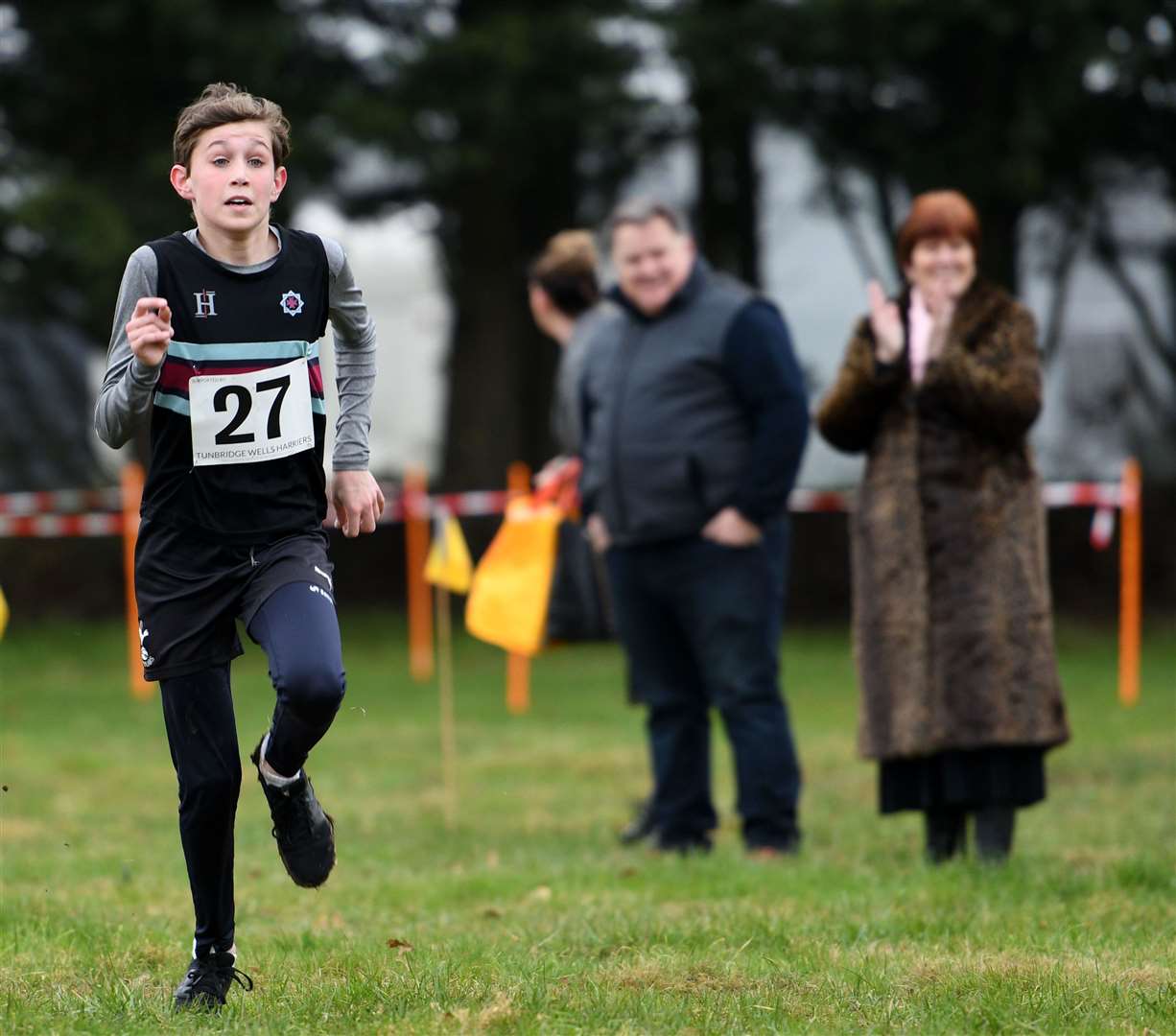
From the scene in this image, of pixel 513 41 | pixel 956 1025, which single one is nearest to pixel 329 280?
pixel 956 1025

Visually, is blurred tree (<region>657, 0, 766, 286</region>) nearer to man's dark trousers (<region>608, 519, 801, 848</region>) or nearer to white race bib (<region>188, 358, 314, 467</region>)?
man's dark trousers (<region>608, 519, 801, 848</region>)

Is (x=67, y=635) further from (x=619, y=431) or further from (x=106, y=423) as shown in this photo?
(x=106, y=423)

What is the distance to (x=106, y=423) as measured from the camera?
4082mm

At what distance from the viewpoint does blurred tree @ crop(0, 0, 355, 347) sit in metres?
16.1

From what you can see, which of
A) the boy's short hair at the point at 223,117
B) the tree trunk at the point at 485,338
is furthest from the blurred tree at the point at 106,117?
the boy's short hair at the point at 223,117

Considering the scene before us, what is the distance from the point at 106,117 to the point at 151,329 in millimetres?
14281

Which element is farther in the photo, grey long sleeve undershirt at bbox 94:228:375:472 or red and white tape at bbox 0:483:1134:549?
red and white tape at bbox 0:483:1134:549

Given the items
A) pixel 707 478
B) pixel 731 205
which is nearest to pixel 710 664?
pixel 707 478

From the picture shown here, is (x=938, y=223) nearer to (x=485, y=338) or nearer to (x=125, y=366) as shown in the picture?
(x=125, y=366)

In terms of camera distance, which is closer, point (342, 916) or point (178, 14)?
point (342, 916)

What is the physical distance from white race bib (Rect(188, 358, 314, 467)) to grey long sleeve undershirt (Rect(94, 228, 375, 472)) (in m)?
0.11

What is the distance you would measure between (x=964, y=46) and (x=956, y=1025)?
14.2m

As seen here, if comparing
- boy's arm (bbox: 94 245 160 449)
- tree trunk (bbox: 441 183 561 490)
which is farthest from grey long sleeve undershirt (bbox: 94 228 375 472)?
tree trunk (bbox: 441 183 561 490)

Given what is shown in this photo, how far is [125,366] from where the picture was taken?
4070 mm
